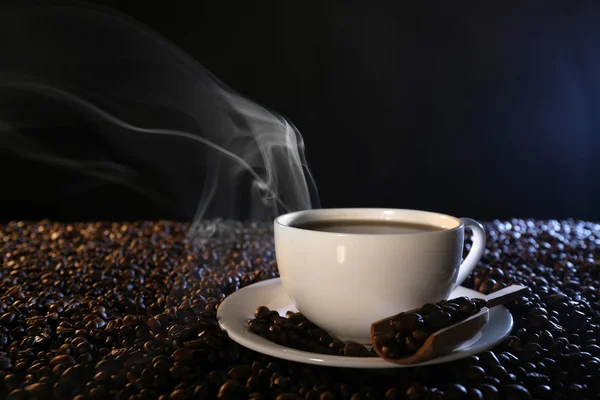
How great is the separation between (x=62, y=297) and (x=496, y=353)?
759 mm

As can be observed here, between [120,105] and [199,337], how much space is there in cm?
214

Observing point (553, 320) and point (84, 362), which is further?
point (553, 320)

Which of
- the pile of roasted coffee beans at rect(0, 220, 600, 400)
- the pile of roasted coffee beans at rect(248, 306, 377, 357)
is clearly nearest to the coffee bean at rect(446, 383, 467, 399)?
the pile of roasted coffee beans at rect(0, 220, 600, 400)

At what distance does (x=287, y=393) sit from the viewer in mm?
648

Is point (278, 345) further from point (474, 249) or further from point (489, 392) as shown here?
point (474, 249)

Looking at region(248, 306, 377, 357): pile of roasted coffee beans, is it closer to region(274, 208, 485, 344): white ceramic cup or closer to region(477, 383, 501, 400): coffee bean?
region(274, 208, 485, 344): white ceramic cup

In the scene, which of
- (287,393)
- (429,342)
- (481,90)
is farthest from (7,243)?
(481,90)

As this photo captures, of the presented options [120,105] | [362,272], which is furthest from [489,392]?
[120,105]

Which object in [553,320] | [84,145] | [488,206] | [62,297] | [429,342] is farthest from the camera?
[488,206]

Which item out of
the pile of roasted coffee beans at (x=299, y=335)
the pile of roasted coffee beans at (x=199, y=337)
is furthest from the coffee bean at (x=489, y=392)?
the pile of roasted coffee beans at (x=299, y=335)

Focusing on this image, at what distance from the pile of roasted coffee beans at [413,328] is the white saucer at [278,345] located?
2cm

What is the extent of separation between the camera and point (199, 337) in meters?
0.79

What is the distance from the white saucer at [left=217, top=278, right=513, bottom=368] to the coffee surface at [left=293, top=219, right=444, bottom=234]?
132 mm

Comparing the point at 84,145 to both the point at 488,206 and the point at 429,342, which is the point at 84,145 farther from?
the point at 429,342
